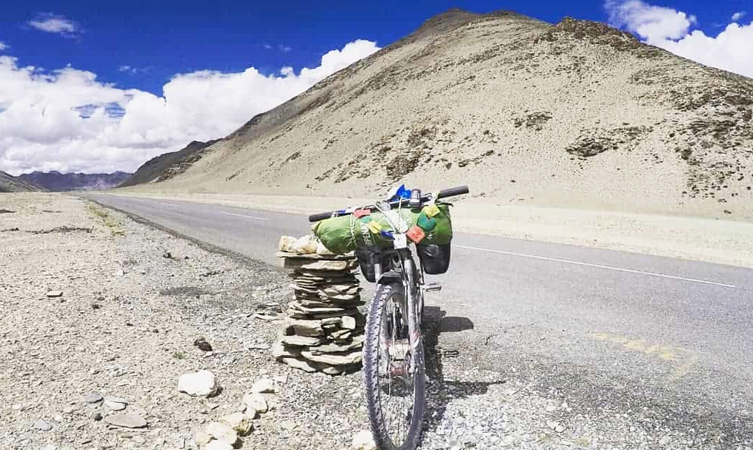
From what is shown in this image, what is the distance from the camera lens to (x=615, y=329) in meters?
6.36

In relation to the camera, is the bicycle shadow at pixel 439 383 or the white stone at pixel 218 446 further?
the bicycle shadow at pixel 439 383

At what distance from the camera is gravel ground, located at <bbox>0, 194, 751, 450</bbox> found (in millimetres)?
3867

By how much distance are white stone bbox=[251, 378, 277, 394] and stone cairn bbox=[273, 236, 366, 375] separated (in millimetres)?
491

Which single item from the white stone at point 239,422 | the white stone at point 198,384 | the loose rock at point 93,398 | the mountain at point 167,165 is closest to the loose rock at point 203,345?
the white stone at point 198,384

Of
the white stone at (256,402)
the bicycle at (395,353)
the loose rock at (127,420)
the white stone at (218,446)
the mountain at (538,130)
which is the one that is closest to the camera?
the bicycle at (395,353)

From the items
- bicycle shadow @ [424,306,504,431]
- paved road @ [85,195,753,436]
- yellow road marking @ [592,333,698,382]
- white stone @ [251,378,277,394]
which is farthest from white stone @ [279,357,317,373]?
yellow road marking @ [592,333,698,382]


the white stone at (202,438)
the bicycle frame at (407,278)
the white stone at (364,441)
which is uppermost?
the bicycle frame at (407,278)

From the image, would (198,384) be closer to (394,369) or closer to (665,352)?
(394,369)

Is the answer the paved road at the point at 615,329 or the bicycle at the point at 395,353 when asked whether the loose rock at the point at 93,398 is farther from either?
the paved road at the point at 615,329

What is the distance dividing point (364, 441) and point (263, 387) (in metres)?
1.21

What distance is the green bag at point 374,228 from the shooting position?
158 inches

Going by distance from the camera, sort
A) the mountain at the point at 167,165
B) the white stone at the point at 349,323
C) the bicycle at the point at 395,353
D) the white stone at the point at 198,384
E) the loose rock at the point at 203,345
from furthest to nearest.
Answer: the mountain at the point at 167,165 < the loose rock at the point at 203,345 < the white stone at the point at 349,323 < the white stone at the point at 198,384 < the bicycle at the point at 395,353

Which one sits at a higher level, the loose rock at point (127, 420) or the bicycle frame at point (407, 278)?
the bicycle frame at point (407, 278)

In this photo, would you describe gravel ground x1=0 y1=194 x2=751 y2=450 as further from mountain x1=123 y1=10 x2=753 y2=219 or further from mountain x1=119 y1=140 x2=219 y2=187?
mountain x1=119 y1=140 x2=219 y2=187
